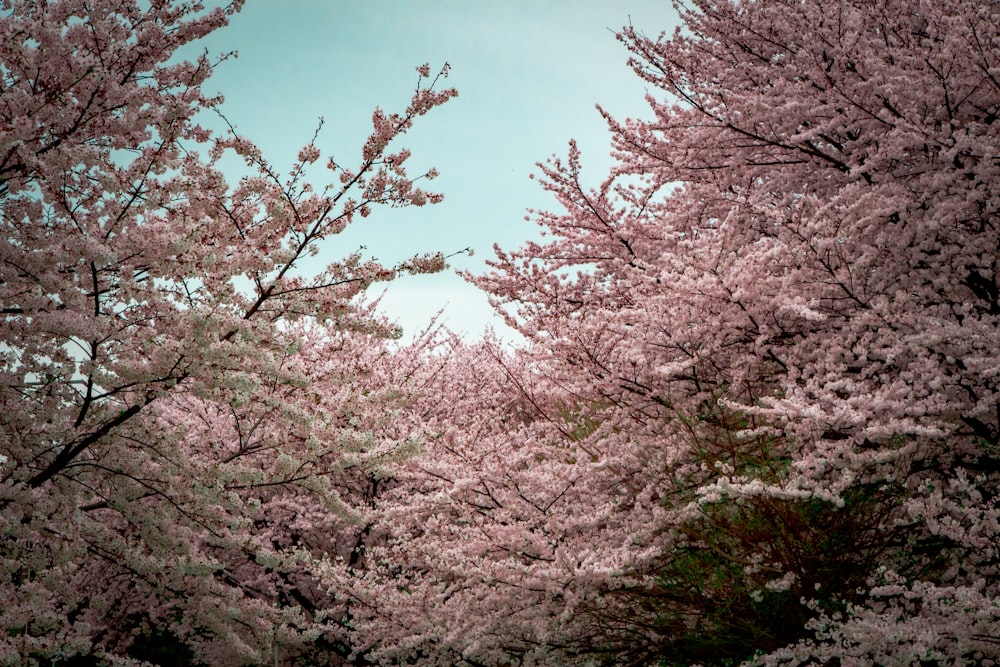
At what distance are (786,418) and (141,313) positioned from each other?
4422 millimetres

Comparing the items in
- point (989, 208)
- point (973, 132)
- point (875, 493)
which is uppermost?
point (973, 132)

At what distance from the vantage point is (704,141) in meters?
6.87

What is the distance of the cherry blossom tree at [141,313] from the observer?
14.7 feet

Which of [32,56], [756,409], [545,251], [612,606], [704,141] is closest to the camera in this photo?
[756,409]

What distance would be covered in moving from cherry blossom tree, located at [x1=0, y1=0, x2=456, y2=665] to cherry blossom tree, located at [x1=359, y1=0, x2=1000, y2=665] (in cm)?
151

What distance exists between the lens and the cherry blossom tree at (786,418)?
427cm

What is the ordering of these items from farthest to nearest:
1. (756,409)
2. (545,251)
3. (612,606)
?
(545,251)
(612,606)
(756,409)

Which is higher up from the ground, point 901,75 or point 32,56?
point 901,75

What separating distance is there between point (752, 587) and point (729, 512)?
1.96 feet

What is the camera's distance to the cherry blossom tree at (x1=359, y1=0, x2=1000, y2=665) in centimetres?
427

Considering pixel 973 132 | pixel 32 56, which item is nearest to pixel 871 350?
pixel 973 132

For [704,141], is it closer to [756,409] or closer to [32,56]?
[756,409]

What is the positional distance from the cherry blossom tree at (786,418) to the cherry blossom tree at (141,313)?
4.95 ft

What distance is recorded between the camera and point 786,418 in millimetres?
4305
